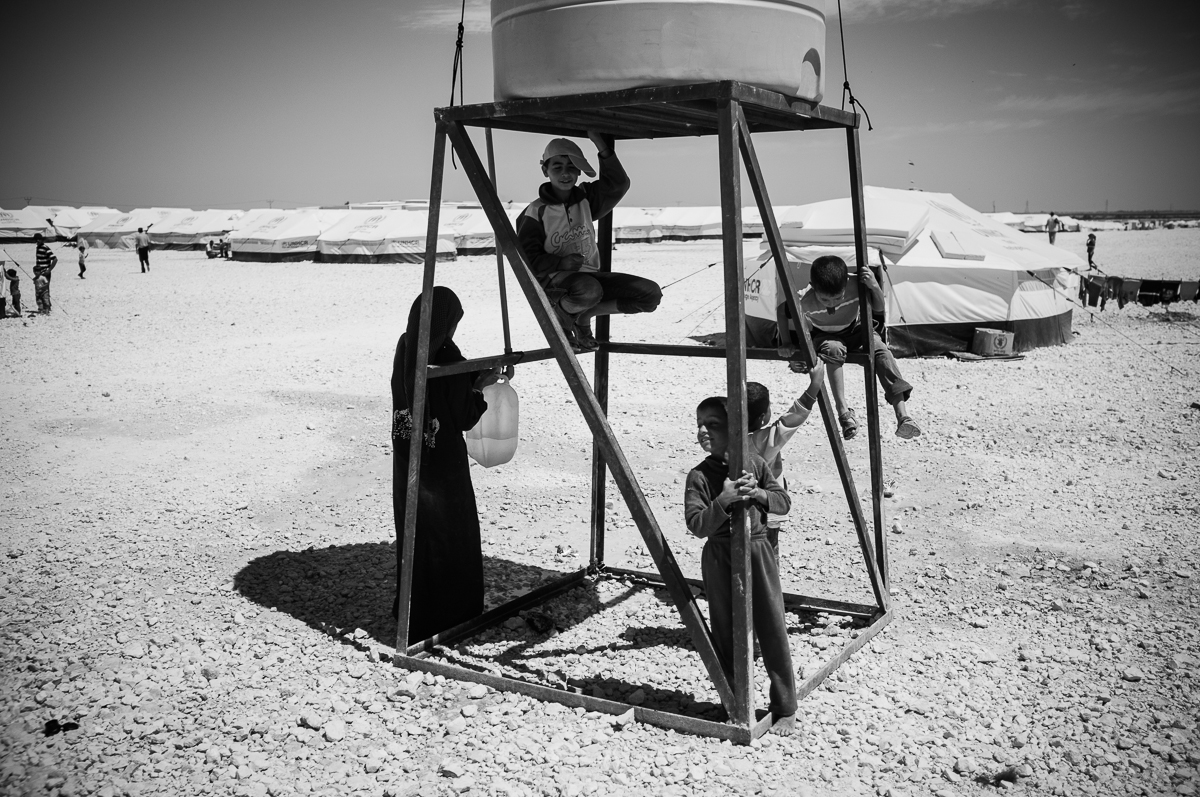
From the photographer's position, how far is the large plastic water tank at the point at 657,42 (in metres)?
3.58

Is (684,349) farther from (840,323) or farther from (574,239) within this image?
(574,239)

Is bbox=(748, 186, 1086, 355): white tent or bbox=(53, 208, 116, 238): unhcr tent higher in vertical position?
→ bbox=(53, 208, 116, 238): unhcr tent

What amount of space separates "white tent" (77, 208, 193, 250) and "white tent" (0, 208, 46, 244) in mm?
6528

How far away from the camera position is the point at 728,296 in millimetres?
3709

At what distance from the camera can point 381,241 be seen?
1492 inches

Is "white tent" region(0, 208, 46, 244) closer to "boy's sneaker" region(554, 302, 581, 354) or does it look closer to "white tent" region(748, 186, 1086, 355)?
"white tent" region(748, 186, 1086, 355)

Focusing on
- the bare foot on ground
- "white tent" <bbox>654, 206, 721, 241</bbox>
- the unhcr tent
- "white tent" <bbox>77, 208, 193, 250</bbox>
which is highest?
the unhcr tent

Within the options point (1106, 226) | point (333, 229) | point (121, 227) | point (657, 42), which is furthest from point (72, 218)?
point (1106, 226)

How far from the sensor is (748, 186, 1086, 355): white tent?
15.0 m

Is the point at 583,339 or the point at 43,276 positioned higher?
the point at 43,276

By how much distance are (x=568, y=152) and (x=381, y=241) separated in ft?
114

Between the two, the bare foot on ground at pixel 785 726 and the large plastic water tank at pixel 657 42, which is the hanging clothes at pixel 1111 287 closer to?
the large plastic water tank at pixel 657 42

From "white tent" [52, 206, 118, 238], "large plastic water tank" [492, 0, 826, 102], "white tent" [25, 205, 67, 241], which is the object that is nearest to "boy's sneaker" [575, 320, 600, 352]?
"large plastic water tank" [492, 0, 826, 102]

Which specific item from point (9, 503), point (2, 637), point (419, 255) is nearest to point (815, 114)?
point (2, 637)
